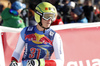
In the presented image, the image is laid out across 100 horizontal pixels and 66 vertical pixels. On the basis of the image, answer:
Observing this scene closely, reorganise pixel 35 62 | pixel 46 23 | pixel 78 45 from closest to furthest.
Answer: pixel 35 62 → pixel 46 23 → pixel 78 45

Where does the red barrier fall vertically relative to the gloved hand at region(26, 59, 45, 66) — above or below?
above

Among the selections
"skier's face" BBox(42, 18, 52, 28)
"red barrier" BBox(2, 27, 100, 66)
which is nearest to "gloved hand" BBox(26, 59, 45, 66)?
"skier's face" BBox(42, 18, 52, 28)

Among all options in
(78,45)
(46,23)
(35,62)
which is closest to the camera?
(35,62)

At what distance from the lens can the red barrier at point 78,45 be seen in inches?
180

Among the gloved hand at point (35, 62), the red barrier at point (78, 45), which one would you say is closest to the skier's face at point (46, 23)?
the gloved hand at point (35, 62)

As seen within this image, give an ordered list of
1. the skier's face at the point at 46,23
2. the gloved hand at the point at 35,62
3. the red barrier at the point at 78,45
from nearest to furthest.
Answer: the gloved hand at the point at 35,62, the skier's face at the point at 46,23, the red barrier at the point at 78,45

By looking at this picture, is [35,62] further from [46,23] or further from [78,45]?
[78,45]

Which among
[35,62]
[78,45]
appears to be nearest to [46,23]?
[35,62]

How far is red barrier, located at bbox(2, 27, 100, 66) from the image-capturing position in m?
4.58

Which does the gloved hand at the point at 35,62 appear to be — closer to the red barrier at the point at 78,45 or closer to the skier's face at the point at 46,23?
the skier's face at the point at 46,23

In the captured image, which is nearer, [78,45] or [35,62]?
[35,62]

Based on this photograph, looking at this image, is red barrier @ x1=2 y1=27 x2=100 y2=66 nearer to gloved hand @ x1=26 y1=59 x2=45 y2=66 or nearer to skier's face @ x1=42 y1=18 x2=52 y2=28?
skier's face @ x1=42 y1=18 x2=52 y2=28

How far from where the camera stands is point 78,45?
15.4 feet

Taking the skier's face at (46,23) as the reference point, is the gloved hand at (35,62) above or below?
below
